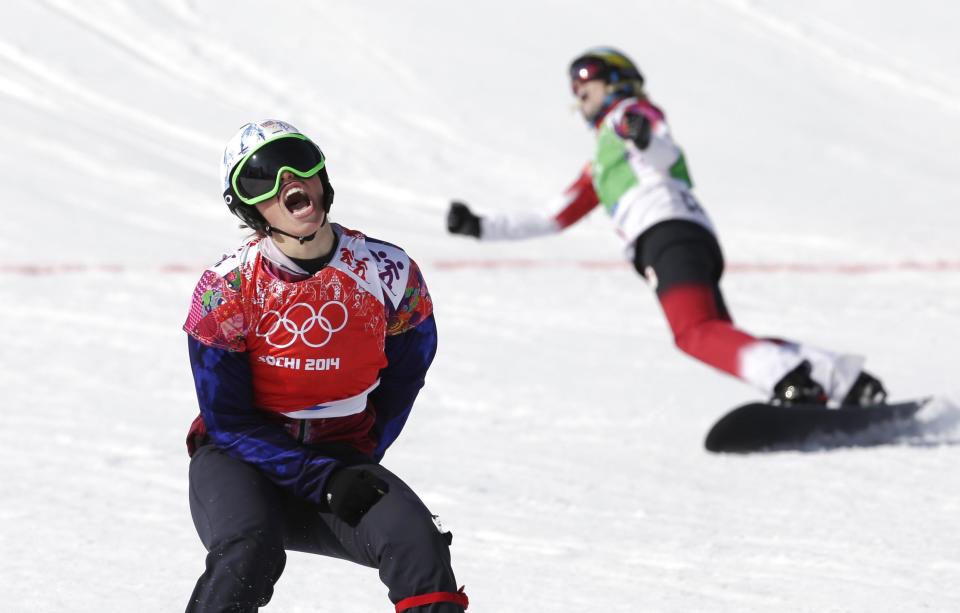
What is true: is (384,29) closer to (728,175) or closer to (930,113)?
(728,175)

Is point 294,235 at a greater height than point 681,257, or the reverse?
point 681,257

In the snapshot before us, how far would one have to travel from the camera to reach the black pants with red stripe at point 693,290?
577 cm

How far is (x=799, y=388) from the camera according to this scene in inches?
225

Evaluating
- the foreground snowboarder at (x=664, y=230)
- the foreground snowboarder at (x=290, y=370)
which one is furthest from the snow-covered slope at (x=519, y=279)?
the foreground snowboarder at (x=290, y=370)

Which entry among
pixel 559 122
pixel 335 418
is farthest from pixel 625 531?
pixel 559 122

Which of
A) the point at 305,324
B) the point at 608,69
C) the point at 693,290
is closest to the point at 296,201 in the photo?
the point at 305,324

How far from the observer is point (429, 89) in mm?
15758

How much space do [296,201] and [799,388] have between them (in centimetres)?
318

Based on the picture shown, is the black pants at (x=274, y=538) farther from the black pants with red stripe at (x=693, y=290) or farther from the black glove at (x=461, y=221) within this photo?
the black glove at (x=461, y=221)

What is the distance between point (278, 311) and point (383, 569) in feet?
1.99

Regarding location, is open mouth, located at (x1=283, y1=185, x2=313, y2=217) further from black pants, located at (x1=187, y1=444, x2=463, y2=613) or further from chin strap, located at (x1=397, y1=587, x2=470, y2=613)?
chin strap, located at (x1=397, y1=587, x2=470, y2=613)

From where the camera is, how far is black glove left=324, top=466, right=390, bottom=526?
9.57 ft

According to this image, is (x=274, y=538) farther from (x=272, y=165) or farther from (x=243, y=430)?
(x=272, y=165)

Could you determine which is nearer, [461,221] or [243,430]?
[243,430]
